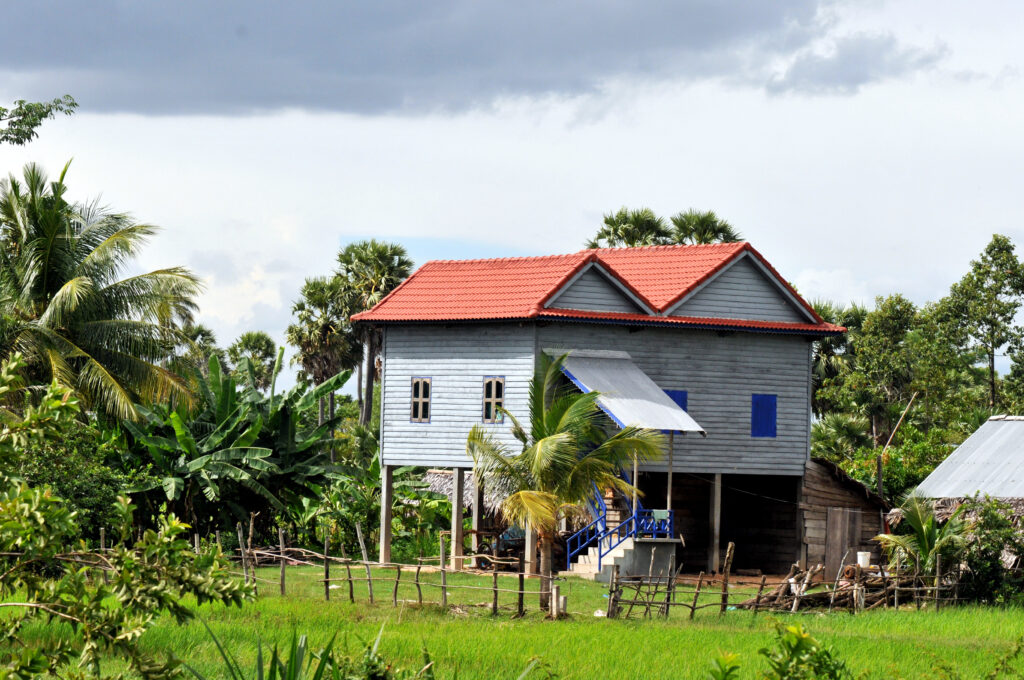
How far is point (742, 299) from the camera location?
29.9 m

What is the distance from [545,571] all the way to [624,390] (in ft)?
21.6

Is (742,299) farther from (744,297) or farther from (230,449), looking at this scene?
(230,449)

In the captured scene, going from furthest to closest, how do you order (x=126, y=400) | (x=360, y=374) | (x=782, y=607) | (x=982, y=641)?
(x=360, y=374) < (x=126, y=400) < (x=782, y=607) < (x=982, y=641)

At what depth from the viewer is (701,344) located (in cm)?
2948

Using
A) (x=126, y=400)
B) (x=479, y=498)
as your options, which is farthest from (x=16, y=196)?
(x=479, y=498)

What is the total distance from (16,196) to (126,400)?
4.86 m

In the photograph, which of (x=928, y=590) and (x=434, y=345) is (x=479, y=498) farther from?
(x=928, y=590)

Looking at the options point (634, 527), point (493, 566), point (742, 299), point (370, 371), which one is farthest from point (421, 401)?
point (370, 371)

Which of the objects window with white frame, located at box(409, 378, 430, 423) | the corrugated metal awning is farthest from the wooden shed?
window with white frame, located at box(409, 378, 430, 423)

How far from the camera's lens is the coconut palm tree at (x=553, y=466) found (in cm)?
2092

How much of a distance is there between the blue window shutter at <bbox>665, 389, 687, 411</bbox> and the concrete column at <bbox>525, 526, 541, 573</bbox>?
4.30 m

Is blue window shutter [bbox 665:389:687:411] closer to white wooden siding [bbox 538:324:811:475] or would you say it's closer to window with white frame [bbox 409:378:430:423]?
white wooden siding [bbox 538:324:811:475]

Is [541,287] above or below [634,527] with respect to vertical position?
above

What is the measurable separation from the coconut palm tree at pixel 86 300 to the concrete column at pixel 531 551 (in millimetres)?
7520
